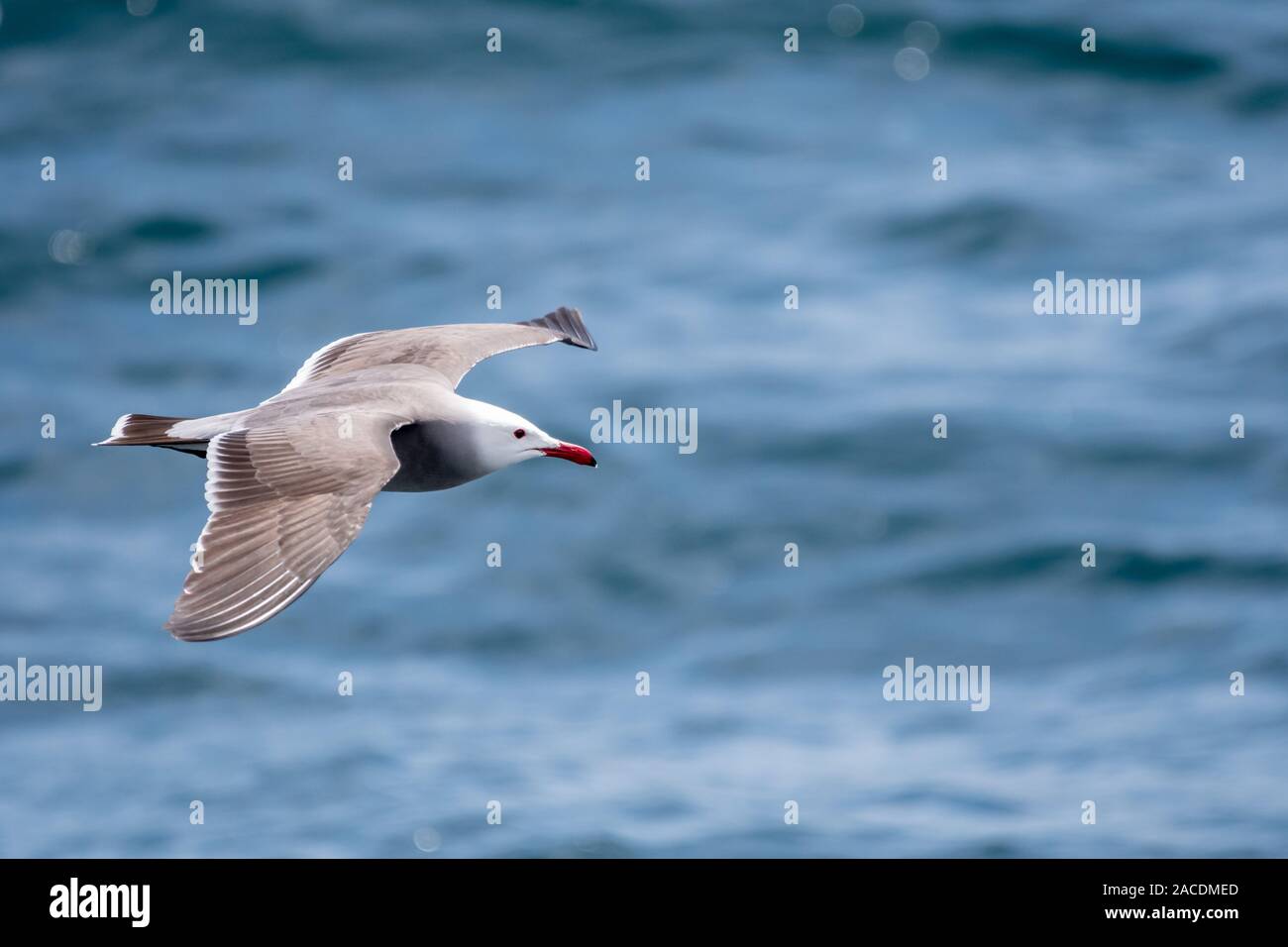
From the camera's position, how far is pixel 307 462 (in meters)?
9.28

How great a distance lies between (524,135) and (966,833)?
1638 centimetres

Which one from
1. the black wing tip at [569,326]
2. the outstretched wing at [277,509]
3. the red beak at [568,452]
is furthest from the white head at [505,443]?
the black wing tip at [569,326]

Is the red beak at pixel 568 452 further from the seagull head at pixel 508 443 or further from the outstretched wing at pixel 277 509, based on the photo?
the outstretched wing at pixel 277 509

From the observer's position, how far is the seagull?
27.5ft

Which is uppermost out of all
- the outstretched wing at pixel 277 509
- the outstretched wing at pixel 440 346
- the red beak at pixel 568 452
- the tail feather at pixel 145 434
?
the outstretched wing at pixel 440 346

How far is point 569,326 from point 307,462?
360cm

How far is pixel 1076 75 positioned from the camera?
104 feet

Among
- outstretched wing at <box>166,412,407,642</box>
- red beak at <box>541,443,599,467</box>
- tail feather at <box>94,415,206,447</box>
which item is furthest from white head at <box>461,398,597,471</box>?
tail feather at <box>94,415,206,447</box>

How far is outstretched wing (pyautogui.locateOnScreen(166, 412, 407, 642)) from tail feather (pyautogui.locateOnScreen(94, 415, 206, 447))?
37 cm

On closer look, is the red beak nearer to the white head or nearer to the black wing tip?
the white head

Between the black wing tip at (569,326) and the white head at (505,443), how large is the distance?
201 cm

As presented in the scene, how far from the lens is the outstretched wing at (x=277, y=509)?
324 inches

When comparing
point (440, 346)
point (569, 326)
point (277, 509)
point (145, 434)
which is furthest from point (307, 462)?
point (569, 326)

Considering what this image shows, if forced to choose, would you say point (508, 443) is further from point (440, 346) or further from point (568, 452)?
point (440, 346)
